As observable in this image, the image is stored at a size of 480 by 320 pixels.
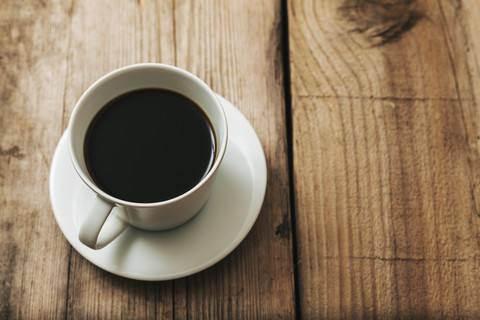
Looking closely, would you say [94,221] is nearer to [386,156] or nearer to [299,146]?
[299,146]

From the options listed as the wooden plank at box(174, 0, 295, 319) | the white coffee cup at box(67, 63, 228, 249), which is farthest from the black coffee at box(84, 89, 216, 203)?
the wooden plank at box(174, 0, 295, 319)

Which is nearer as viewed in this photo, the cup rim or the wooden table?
the cup rim

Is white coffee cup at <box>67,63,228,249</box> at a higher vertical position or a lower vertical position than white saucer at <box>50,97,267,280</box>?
higher

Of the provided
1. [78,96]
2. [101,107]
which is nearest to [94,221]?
[101,107]

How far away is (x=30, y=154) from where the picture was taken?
27.3 inches

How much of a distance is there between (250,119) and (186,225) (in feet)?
0.70

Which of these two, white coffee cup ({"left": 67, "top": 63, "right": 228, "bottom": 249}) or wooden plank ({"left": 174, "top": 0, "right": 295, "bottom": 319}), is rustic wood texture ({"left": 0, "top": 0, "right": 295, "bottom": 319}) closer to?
wooden plank ({"left": 174, "top": 0, "right": 295, "bottom": 319})

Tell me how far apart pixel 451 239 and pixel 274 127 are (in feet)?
1.09

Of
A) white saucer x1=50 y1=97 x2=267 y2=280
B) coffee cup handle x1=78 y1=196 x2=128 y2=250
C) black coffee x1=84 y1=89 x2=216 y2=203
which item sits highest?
black coffee x1=84 y1=89 x2=216 y2=203

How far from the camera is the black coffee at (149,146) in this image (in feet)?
1.90

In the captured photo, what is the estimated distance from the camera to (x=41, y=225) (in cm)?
67

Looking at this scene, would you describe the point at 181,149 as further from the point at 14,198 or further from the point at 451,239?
the point at 451,239

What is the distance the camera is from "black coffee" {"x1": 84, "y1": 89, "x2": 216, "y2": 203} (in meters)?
0.58

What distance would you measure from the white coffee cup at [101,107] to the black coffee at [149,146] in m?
0.02
